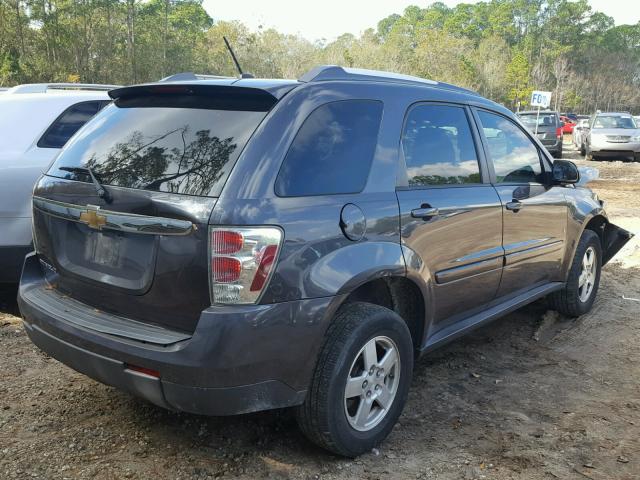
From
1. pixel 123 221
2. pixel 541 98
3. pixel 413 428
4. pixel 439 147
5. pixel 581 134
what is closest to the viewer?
pixel 123 221

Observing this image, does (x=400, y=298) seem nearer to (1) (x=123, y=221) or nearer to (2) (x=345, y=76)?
(2) (x=345, y=76)

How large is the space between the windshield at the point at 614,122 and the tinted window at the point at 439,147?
65.7 feet

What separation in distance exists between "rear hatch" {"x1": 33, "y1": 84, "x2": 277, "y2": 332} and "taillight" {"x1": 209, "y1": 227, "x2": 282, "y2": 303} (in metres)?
0.05

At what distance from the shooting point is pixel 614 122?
2127 centimetres

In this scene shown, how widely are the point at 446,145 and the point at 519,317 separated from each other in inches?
90.7

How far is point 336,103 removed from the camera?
9.37 feet

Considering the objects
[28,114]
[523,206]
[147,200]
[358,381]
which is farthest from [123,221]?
[28,114]

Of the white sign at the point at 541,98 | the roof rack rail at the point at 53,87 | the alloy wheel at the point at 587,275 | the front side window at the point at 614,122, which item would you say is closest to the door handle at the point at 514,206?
the alloy wheel at the point at 587,275

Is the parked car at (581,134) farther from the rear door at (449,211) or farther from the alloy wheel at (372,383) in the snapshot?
the alloy wheel at (372,383)

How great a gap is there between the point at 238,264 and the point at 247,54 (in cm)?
3763

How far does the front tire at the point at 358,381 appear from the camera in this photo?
2.64m

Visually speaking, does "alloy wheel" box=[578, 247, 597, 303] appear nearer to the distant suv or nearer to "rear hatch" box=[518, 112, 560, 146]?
the distant suv

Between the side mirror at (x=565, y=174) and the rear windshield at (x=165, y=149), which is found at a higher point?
the rear windshield at (x=165, y=149)

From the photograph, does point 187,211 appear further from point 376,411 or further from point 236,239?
point 376,411
